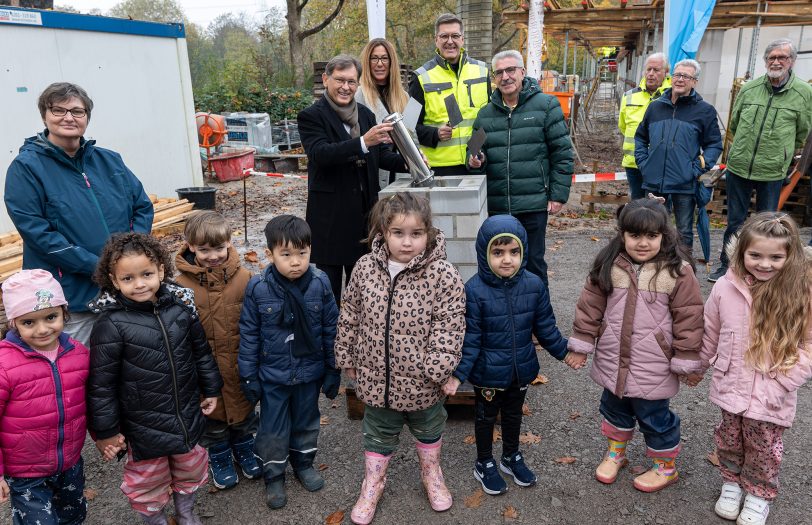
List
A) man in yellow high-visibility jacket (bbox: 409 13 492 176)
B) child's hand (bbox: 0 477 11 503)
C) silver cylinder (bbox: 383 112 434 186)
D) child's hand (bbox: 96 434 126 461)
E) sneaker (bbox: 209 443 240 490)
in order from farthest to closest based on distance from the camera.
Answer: man in yellow high-visibility jacket (bbox: 409 13 492 176), silver cylinder (bbox: 383 112 434 186), sneaker (bbox: 209 443 240 490), child's hand (bbox: 96 434 126 461), child's hand (bbox: 0 477 11 503)

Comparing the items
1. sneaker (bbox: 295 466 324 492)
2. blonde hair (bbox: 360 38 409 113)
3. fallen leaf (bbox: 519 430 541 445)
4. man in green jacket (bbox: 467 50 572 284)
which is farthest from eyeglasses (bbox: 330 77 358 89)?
fallen leaf (bbox: 519 430 541 445)

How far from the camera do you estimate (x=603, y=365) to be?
115 inches

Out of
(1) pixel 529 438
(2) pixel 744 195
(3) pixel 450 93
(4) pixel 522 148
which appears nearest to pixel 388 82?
(3) pixel 450 93

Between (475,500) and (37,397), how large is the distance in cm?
205

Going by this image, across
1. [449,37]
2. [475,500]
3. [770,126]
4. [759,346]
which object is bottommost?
[475,500]

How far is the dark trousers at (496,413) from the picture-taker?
293 cm

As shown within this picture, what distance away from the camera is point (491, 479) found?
9.81ft

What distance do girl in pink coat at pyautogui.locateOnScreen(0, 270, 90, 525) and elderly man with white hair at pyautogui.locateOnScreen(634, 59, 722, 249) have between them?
A: 460cm

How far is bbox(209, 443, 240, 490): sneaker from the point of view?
3.08m

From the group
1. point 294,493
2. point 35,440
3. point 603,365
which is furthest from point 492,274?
point 35,440

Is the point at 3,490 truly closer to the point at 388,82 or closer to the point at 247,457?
the point at 247,457

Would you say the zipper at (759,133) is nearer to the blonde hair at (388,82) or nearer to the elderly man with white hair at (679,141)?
the elderly man with white hair at (679,141)

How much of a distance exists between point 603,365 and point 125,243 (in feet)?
7.64

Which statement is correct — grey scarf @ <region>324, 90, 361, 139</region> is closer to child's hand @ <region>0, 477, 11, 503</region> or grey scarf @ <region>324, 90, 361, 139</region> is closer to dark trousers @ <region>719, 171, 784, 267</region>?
child's hand @ <region>0, 477, 11, 503</region>
